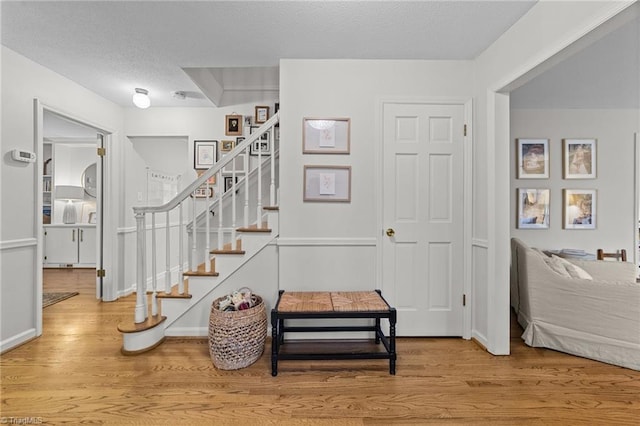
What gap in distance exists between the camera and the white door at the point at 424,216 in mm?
2518

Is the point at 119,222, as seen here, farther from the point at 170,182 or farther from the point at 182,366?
the point at 182,366

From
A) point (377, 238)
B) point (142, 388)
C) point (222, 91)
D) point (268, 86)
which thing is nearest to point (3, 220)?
point (142, 388)

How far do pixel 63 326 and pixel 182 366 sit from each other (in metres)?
1.60

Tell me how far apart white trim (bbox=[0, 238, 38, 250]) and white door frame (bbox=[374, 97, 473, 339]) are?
9.68 ft

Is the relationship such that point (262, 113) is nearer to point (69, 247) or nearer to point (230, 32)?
point (230, 32)

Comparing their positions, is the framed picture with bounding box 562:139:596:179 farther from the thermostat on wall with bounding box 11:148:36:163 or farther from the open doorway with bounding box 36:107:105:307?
the open doorway with bounding box 36:107:105:307

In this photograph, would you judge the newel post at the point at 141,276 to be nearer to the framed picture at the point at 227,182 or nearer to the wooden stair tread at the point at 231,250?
the wooden stair tread at the point at 231,250

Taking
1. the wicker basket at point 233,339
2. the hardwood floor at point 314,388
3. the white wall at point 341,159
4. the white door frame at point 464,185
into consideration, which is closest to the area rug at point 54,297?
the hardwood floor at point 314,388

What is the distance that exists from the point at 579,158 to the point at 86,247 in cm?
766

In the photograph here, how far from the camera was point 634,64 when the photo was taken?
2533mm

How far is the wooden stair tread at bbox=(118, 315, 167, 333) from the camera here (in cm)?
223

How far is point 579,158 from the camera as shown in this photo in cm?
357

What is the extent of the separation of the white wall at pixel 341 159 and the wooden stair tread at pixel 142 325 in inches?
42.0

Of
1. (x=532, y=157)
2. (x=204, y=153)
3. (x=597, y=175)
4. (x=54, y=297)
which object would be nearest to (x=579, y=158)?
(x=597, y=175)
